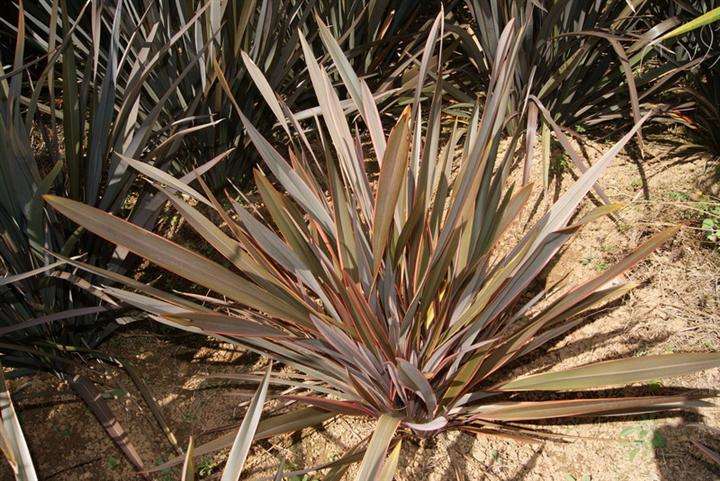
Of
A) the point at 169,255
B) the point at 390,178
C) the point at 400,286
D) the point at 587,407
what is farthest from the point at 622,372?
the point at 169,255

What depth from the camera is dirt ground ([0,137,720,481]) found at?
54.2 inches

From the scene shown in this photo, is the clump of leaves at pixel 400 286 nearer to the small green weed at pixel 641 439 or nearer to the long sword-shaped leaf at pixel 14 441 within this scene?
the small green weed at pixel 641 439

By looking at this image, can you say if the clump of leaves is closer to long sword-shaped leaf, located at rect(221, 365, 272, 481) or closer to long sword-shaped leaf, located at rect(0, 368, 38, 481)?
long sword-shaped leaf, located at rect(221, 365, 272, 481)

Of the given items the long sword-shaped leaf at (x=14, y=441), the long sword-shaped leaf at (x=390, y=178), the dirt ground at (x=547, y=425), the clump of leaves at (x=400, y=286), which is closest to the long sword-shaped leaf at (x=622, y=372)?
the clump of leaves at (x=400, y=286)

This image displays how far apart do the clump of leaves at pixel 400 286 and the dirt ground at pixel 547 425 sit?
90 millimetres

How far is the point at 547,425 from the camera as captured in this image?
56.6 inches

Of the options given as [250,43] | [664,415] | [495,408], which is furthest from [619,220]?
[250,43]

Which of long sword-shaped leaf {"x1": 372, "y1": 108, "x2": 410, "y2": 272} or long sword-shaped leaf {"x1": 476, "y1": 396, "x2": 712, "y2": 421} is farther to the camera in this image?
long sword-shaped leaf {"x1": 476, "y1": 396, "x2": 712, "y2": 421}

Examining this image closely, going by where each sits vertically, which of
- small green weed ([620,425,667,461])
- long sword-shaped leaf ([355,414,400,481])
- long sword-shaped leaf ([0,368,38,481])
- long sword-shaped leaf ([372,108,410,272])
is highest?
long sword-shaped leaf ([372,108,410,272])

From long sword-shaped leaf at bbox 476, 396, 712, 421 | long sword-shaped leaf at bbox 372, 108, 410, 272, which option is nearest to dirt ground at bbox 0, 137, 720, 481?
long sword-shaped leaf at bbox 476, 396, 712, 421

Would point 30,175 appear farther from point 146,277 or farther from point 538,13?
point 538,13

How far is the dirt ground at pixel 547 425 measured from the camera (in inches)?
54.2

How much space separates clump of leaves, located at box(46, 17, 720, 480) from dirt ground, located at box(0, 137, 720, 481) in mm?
90

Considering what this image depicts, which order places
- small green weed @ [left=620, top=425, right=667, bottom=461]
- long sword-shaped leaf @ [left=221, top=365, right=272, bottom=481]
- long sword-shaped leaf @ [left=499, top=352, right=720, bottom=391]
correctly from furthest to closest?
small green weed @ [left=620, top=425, right=667, bottom=461] → long sword-shaped leaf @ [left=499, top=352, right=720, bottom=391] → long sword-shaped leaf @ [left=221, top=365, right=272, bottom=481]
